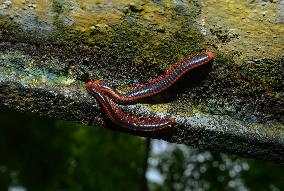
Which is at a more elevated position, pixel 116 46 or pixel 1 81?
pixel 116 46

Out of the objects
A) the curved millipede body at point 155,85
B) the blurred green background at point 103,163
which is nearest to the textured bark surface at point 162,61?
the curved millipede body at point 155,85

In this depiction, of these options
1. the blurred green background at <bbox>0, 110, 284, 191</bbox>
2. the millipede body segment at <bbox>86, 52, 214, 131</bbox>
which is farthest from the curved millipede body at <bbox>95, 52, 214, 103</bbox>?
the blurred green background at <bbox>0, 110, 284, 191</bbox>

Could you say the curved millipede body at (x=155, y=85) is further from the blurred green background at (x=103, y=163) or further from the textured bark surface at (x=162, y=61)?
the blurred green background at (x=103, y=163)

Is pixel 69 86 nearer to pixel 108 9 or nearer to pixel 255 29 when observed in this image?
pixel 108 9

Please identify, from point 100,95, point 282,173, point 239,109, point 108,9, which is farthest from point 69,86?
point 282,173

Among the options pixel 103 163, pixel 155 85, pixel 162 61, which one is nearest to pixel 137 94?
pixel 155 85
